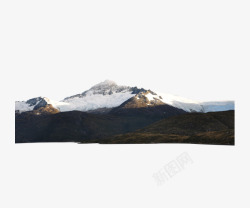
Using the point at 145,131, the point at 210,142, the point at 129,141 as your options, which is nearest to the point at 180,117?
the point at 145,131

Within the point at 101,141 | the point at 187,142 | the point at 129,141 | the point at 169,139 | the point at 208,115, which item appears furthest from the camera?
the point at 208,115

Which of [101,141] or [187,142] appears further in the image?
[101,141]

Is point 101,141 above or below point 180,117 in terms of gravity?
below

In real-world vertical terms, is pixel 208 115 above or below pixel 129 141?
above

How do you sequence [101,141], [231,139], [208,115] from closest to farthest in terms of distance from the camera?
[231,139] < [101,141] < [208,115]

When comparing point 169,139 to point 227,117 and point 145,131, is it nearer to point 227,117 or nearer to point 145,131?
point 145,131

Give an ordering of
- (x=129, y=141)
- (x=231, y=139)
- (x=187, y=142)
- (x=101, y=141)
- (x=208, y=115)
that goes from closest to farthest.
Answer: (x=231, y=139)
(x=187, y=142)
(x=129, y=141)
(x=101, y=141)
(x=208, y=115)

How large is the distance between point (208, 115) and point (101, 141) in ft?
200

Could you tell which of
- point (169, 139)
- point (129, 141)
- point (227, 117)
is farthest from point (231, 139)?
point (227, 117)

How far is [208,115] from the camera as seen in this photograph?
193 m

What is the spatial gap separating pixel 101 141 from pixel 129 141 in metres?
20.2

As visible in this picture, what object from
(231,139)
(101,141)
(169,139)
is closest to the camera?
(231,139)

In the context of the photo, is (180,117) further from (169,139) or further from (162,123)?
(169,139)

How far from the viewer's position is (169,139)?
152625mm
